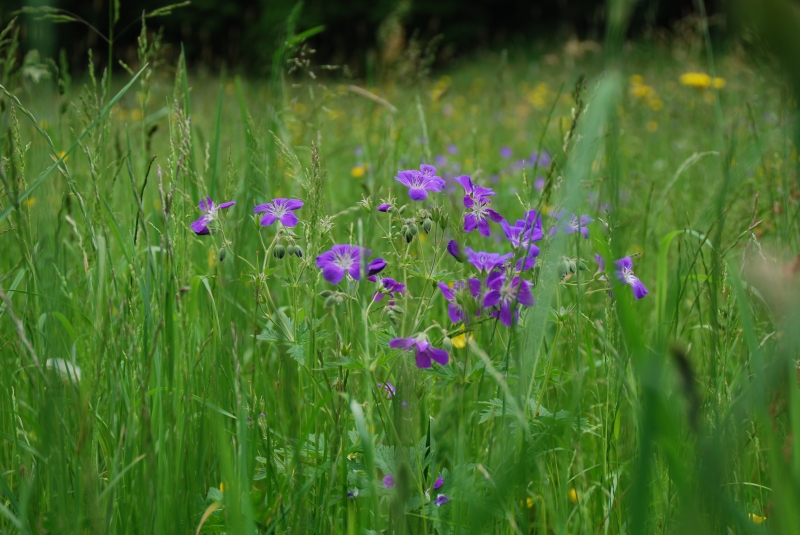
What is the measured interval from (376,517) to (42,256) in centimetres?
81

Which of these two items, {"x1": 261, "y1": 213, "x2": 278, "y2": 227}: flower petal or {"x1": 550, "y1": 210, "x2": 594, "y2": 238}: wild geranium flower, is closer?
{"x1": 550, "y1": 210, "x2": 594, "y2": 238}: wild geranium flower

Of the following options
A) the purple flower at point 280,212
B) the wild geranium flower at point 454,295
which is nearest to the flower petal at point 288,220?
the purple flower at point 280,212

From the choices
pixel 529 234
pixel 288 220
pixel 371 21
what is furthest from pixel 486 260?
pixel 371 21

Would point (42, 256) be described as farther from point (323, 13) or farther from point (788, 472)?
point (323, 13)

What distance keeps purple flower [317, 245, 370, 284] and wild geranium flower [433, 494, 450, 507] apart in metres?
0.32

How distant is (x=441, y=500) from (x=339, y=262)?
358 mm

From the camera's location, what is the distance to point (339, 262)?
92cm

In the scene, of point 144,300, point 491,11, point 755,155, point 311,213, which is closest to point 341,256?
point 311,213

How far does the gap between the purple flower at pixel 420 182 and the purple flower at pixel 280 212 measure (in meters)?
0.17

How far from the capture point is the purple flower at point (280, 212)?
980 millimetres

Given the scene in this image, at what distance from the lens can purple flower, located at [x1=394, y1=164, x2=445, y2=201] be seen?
96 cm

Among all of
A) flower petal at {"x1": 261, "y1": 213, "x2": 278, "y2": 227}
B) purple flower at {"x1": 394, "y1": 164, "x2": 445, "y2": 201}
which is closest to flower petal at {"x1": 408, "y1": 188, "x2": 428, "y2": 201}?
purple flower at {"x1": 394, "y1": 164, "x2": 445, "y2": 201}

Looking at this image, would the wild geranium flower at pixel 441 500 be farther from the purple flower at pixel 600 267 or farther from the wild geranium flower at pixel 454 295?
the purple flower at pixel 600 267

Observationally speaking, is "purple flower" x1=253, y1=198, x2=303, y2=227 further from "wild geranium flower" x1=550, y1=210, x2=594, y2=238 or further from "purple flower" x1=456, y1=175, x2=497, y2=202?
"wild geranium flower" x1=550, y1=210, x2=594, y2=238
